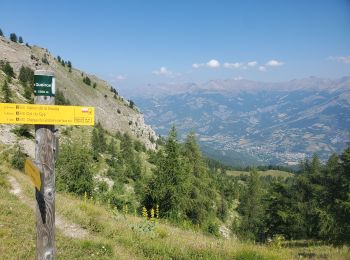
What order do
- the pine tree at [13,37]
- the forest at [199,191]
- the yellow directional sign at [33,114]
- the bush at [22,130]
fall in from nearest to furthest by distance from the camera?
the yellow directional sign at [33,114] < the forest at [199,191] < the bush at [22,130] < the pine tree at [13,37]

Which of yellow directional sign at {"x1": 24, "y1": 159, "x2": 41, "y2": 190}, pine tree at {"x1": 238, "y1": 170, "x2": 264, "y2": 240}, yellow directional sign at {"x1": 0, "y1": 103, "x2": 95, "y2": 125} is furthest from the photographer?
pine tree at {"x1": 238, "y1": 170, "x2": 264, "y2": 240}

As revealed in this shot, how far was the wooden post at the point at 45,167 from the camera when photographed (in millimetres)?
5098

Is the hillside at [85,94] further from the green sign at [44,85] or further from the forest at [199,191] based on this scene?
the green sign at [44,85]

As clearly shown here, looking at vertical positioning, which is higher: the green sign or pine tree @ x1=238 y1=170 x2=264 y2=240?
the green sign

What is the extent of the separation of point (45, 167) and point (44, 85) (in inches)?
50.9

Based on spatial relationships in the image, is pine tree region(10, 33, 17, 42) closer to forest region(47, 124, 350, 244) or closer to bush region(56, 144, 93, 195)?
forest region(47, 124, 350, 244)

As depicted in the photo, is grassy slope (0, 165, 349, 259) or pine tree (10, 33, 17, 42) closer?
grassy slope (0, 165, 349, 259)

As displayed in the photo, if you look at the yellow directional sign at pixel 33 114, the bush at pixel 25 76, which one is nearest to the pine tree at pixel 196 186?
the yellow directional sign at pixel 33 114

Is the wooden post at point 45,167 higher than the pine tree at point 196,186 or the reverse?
higher

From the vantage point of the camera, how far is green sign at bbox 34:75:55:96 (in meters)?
5.09

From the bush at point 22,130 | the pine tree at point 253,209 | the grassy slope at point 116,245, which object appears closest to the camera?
the grassy slope at point 116,245

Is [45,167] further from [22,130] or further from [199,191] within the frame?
[22,130]

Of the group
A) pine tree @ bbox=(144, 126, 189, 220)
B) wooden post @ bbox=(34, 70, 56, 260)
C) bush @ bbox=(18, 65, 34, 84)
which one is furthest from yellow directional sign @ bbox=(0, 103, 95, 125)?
bush @ bbox=(18, 65, 34, 84)

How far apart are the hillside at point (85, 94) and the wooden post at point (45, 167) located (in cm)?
10318
